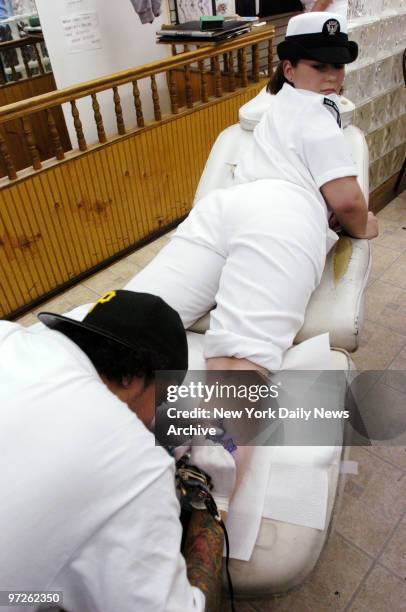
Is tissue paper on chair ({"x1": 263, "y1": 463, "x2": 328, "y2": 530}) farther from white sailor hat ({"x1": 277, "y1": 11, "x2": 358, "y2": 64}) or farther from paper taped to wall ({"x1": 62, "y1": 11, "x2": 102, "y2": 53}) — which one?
paper taped to wall ({"x1": 62, "y1": 11, "x2": 102, "y2": 53})

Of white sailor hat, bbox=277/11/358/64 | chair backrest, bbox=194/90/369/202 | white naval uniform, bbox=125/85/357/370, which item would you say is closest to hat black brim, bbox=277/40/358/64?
white sailor hat, bbox=277/11/358/64

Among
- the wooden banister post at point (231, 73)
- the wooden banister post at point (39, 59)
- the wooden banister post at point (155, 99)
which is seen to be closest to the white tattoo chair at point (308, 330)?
the wooden banister post at point (155, 99)

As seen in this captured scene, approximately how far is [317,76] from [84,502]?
4.71 ft

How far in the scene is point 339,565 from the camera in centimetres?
118

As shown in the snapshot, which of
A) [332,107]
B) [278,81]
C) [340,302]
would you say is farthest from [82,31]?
[340,302]

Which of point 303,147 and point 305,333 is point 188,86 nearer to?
point 303,147

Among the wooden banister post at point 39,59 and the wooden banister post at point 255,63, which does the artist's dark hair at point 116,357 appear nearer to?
the wooden banister post at point 255,63

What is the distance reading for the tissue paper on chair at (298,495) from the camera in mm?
919

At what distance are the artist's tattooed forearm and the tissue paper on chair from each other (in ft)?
0.49

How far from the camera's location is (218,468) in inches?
35.3

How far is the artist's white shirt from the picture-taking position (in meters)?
0.60

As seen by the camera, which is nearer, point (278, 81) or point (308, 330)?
point (308, 330)

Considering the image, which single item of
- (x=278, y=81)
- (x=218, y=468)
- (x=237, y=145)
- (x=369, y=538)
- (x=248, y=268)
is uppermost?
(x=278, y=81)

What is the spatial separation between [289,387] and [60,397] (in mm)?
686
